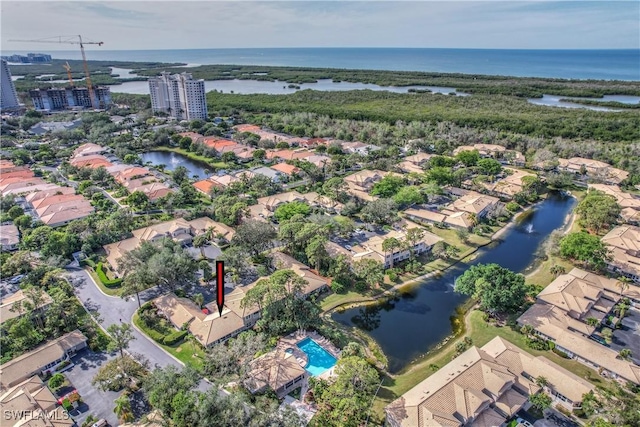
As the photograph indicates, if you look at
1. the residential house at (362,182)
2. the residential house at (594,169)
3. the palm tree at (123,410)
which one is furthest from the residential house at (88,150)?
the residential house at (594,169)

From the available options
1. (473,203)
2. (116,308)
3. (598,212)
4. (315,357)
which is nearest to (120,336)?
(116,308)

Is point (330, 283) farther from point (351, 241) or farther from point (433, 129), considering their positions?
point (433, 129)

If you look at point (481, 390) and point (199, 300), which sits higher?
point (481, 390)

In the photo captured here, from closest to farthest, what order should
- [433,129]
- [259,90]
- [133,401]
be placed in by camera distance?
[133,401] < [433,129] < [259,90]

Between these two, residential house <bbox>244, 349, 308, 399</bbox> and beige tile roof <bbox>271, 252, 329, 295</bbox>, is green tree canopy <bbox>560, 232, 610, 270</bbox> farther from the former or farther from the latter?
residential house <bbox>244, 349, 308, 399</bbox>

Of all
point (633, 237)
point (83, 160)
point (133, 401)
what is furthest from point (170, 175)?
point (633, 237)

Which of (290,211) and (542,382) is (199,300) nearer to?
(290,211)
